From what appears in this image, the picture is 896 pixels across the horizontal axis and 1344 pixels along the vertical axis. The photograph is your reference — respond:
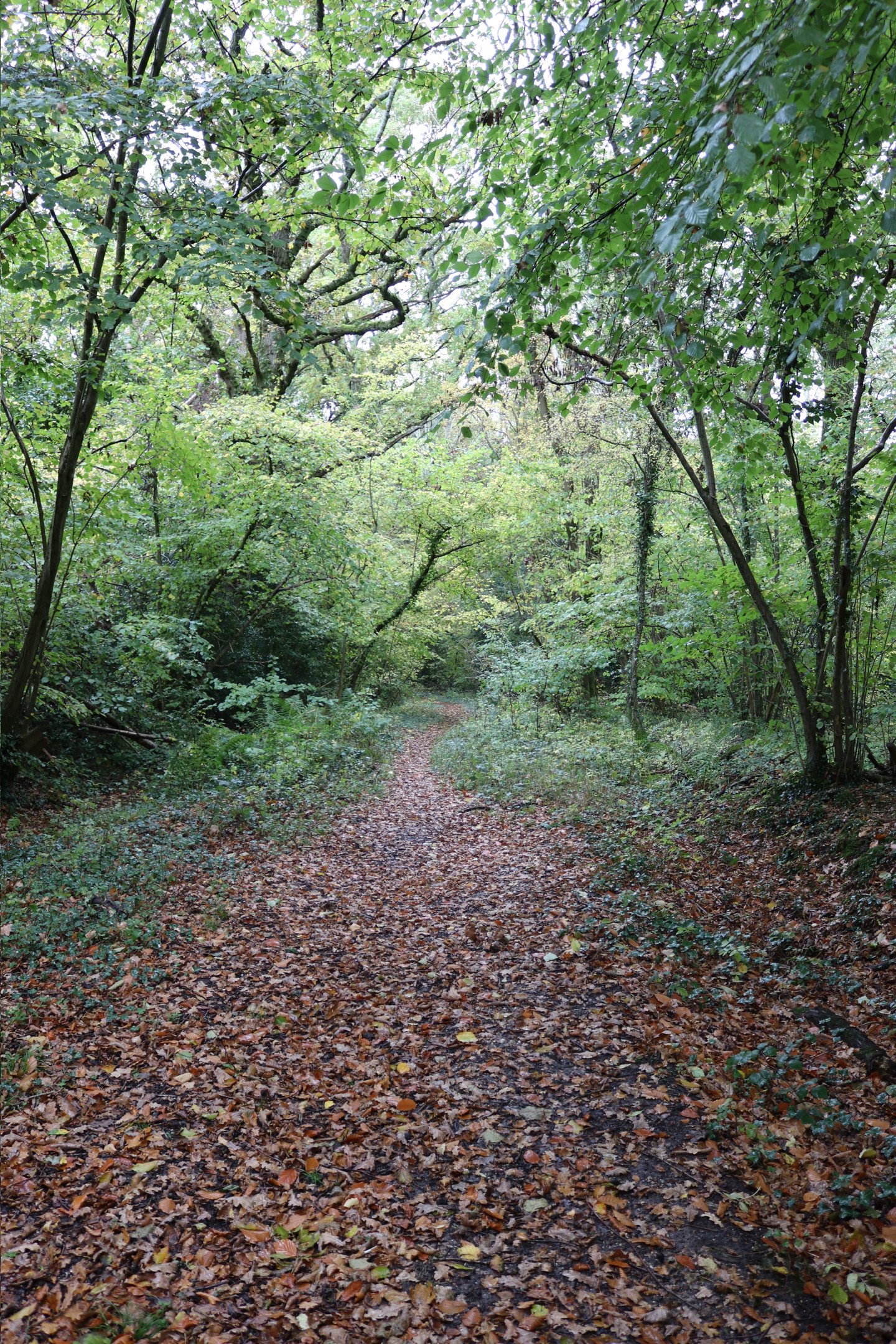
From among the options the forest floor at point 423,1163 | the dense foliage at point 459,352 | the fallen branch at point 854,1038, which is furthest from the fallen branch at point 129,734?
the fallen branch at point 854,1038

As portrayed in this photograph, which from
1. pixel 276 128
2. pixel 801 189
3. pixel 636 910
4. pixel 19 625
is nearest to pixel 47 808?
pixel 19 625

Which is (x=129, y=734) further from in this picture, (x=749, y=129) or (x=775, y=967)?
(x=749, y=129)

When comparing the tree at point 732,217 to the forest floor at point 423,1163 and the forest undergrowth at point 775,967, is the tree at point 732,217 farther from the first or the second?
the forest floor at point 423,1163

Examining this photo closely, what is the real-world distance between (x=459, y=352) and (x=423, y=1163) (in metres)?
4.82

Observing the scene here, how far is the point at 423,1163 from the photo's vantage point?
3766 millimetres

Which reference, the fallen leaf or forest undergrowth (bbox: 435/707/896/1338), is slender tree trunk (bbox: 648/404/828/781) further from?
the fallen leaf

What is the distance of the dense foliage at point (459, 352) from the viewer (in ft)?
14.2

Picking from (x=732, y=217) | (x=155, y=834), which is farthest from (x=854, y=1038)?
(x=155, y=834)

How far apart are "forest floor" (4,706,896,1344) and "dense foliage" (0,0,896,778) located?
3.89 metres

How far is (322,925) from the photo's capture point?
6.68 metres

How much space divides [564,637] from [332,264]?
964 centimetres

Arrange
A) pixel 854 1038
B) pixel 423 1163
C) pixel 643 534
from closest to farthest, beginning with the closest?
pixel 423 1163
pixel 854 1038
pixel 643 534

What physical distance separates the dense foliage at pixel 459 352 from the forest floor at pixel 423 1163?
12.8ft

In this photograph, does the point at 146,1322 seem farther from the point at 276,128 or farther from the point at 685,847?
the point at 276,128
